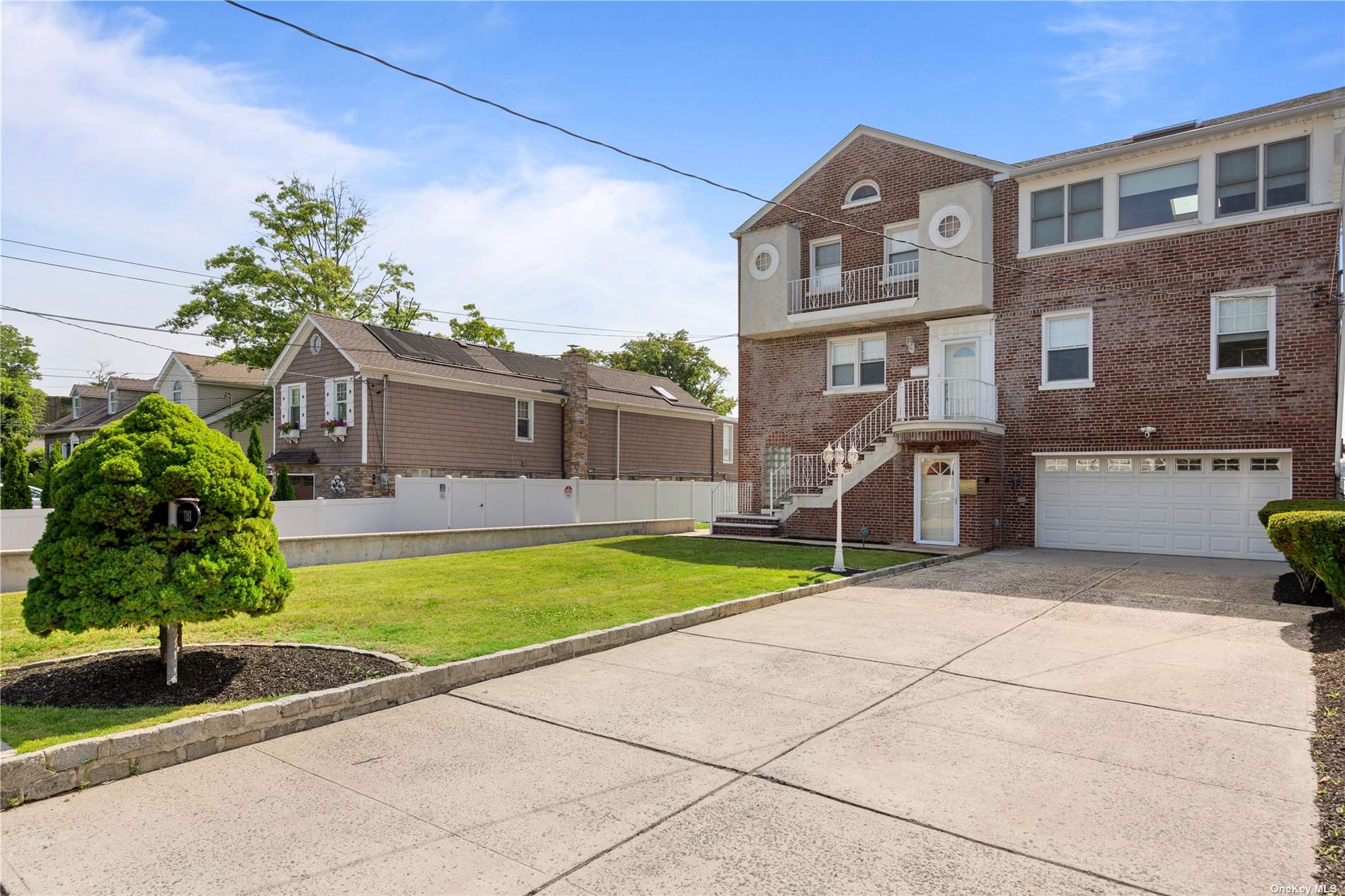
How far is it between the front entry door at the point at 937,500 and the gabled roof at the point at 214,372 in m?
25.4

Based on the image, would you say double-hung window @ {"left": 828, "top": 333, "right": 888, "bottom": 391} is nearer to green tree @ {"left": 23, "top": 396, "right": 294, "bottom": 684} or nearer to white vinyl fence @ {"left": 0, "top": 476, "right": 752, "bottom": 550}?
white vinyl fence @ {"left": 0, "top": 476, "right": 752, "bottom": 550}

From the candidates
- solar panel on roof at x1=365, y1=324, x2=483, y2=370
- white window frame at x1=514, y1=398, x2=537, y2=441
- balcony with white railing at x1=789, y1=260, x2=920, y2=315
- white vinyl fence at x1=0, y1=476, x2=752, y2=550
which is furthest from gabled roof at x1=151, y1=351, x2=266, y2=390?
balcony with white railing at x1=789, y1=260, x2=920, y2=315

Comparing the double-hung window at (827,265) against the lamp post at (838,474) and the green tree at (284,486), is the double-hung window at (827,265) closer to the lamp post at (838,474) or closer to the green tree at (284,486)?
the lamp post at (838,474)

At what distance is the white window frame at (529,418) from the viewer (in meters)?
25.2

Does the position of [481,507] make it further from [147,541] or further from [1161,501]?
[1161,501]

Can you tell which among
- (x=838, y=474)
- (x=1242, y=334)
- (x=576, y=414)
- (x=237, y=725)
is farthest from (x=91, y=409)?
(x=1242, y=334)

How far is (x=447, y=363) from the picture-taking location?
2431 centimetres

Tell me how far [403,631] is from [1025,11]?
10.6 meters

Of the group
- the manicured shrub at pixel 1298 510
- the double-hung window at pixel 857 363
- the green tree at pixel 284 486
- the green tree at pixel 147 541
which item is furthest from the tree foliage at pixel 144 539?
the double-hung window at pixel 857 363

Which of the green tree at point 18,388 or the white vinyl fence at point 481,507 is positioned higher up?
the green tree at point 18,388

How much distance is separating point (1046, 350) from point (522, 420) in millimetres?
15847

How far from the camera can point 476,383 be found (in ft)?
77.8

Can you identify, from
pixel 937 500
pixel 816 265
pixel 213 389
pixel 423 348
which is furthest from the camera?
pixel 213 389

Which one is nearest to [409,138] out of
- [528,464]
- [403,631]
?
[403,631]
